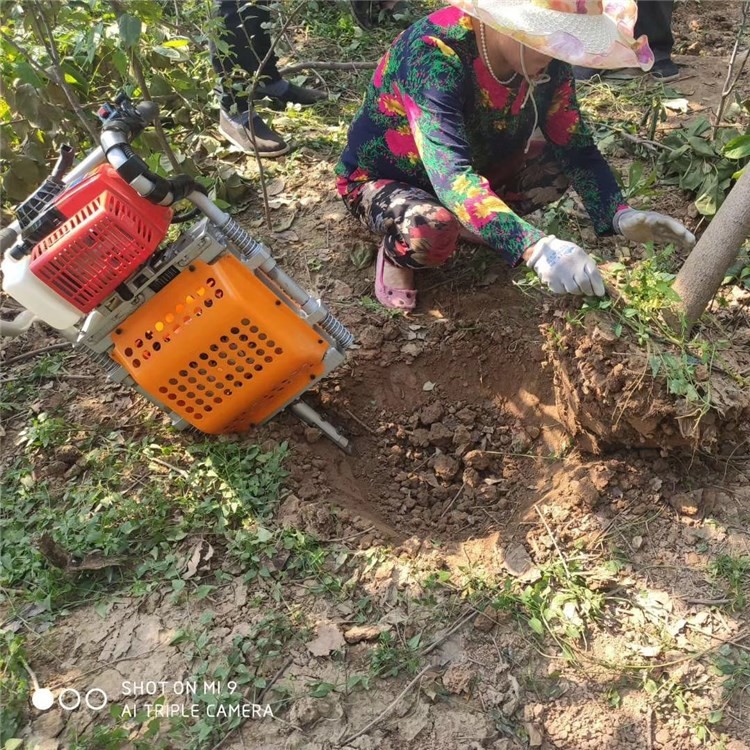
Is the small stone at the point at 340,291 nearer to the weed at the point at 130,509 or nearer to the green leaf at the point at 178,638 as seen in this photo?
the weed at the point at 130,509

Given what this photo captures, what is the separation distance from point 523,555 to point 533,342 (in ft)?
2.68

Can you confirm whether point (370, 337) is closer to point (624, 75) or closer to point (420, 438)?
point (420, 438)

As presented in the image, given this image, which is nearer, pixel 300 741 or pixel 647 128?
pixel 300 741

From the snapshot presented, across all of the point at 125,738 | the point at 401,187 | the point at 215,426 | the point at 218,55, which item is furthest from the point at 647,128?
the point at 125,738

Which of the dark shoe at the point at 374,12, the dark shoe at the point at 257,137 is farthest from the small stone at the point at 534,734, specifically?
the dark shoe at the point at 374,12

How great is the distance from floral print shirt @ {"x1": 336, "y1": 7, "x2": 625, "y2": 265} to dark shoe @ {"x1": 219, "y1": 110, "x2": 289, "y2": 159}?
2.23 ft

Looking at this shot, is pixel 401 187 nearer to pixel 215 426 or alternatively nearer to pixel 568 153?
pixel 568 153

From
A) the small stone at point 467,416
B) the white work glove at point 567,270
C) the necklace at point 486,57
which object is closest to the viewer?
the white work glove at point 567,270

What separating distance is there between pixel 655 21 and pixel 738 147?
146 centimetres

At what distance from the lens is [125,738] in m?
1.59

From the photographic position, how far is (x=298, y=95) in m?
3.71

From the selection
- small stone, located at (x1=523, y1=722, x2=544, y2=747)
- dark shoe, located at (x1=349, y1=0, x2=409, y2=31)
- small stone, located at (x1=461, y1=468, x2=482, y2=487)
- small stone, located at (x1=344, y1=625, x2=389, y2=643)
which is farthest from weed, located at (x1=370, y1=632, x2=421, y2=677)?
dark shoe, located at (x1=349, y1=0, x2=409, y2=31)

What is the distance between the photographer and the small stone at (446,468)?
7.62 feet

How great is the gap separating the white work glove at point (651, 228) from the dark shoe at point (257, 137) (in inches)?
68.9
